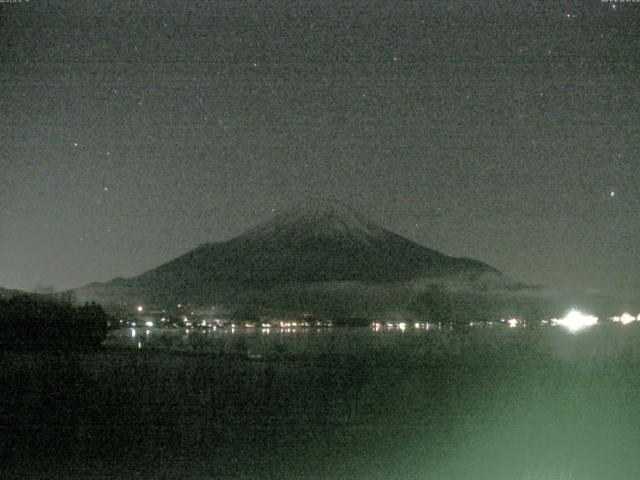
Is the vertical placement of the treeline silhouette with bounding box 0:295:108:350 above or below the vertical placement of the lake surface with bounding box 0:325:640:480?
above

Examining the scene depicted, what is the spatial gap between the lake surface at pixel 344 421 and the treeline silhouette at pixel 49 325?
1894cm

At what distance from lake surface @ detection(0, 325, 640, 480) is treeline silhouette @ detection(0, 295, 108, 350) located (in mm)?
18942

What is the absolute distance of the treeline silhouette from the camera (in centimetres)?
4303

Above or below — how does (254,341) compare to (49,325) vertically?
below

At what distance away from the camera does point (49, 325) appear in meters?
44.6

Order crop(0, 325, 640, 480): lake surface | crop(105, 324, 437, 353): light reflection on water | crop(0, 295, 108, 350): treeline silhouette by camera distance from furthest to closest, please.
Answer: crop(105, 324, 437, 353): light reflection on water, crop(0, 295, 108, 350): treeline silhouette, crop(0, 325, 640, 480): lake surface

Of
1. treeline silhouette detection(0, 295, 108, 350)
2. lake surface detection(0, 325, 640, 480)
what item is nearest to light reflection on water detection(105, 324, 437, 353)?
treeline silhouette detection(0, 295, 108, 350)

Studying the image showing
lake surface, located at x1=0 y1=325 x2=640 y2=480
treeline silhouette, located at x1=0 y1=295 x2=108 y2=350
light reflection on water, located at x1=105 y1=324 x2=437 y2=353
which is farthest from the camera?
light reflection on water, located at x1=105 y1=324 x2=437 y2=353

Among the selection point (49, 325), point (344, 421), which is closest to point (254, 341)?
point (49, 325)

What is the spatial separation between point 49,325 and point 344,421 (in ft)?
96.4

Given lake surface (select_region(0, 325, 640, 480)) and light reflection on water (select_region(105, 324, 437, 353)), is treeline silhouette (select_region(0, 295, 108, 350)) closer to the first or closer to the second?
light reflection on water (select_region(105, 324, 437, 353))

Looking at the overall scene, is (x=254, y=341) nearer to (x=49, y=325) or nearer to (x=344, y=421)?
(x=49, y=325)

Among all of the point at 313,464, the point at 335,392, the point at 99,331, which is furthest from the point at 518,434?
the point at 99,331

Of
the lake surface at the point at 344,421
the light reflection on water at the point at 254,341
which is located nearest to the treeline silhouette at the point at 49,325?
the light reflection on water at the point at 254,341
